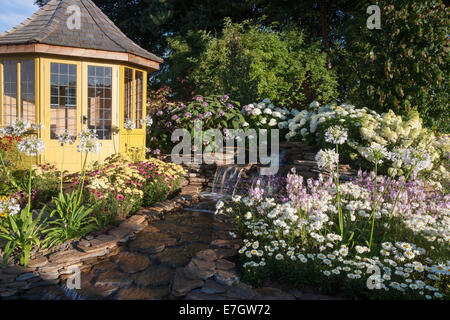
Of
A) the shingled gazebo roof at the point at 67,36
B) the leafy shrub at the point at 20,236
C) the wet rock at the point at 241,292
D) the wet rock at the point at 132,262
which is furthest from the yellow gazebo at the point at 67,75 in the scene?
the wet rock at the point at 241,292

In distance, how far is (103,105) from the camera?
6.85m

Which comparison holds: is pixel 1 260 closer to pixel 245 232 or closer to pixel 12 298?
pixel 12 298

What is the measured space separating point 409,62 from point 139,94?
246 inches

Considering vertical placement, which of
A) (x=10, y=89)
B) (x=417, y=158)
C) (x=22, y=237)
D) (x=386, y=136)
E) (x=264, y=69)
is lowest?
(x=22, y=237)

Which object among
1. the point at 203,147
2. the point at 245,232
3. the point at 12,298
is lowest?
the point at 12,298

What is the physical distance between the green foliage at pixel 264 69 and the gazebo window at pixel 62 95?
163 inches

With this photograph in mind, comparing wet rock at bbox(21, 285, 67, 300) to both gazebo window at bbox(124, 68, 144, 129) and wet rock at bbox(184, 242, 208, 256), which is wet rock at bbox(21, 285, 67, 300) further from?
gazebo window at bbox(124, 68, 144, 129)

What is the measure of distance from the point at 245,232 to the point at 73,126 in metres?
5.13

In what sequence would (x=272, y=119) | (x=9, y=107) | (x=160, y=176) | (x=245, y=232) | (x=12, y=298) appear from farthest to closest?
(x=272, y=119), (x=9, y=107), (x=160, y=176), (x=245, y=232), (x=12, y=298)

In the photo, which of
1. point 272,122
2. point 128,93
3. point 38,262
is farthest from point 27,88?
point 272,122

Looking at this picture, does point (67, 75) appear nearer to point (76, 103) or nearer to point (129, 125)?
point (76, 103)

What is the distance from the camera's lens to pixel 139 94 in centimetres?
772

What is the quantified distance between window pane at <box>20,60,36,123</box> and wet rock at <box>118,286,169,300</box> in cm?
526
